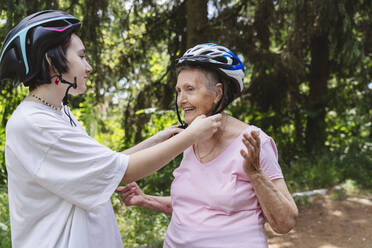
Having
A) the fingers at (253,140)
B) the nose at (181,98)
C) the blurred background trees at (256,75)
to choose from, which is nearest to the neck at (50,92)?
the nose at (181,98)

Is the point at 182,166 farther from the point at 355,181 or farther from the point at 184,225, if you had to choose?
→ the point at 355,181

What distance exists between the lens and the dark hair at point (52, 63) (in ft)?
5.81

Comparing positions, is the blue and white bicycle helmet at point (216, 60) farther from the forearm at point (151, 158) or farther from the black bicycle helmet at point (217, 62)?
the forearm at point (151, 158)

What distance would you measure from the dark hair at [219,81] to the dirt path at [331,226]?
10.4ft

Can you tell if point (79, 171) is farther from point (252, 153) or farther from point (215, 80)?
point (215, 80)

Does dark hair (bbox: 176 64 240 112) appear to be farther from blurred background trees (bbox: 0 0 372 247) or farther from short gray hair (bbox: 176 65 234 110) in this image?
blurred background trees (bbox: 0 0 372 247)

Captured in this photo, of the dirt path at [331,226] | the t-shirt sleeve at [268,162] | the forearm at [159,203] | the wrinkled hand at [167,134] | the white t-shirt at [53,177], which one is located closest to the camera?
the white t-shirt at [53,177]

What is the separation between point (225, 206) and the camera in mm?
1977

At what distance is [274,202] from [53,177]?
1.11 m

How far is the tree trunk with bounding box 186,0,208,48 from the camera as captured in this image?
6.32 meters

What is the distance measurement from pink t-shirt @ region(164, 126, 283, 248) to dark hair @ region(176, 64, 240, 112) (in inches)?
10.0

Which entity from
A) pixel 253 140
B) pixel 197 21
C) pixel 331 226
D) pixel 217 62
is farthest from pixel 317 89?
pixel 253 140

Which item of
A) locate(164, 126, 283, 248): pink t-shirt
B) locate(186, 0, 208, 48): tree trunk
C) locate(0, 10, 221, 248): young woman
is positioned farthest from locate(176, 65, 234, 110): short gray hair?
locate(186, 0, 208, 48): tree trunk

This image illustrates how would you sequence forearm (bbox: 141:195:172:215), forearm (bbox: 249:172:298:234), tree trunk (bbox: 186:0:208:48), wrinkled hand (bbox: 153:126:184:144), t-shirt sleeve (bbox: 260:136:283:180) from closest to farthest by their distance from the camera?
forearm (bbox: 249:172:298:234)
t-shirt sleeve (bbox: 260:136:283:180)
wrinkled hand (bbox: 153:126:184:144)
forearm (bbox: 141:195:172:215)
tree trunk (bbox: 186:0:208:48)
